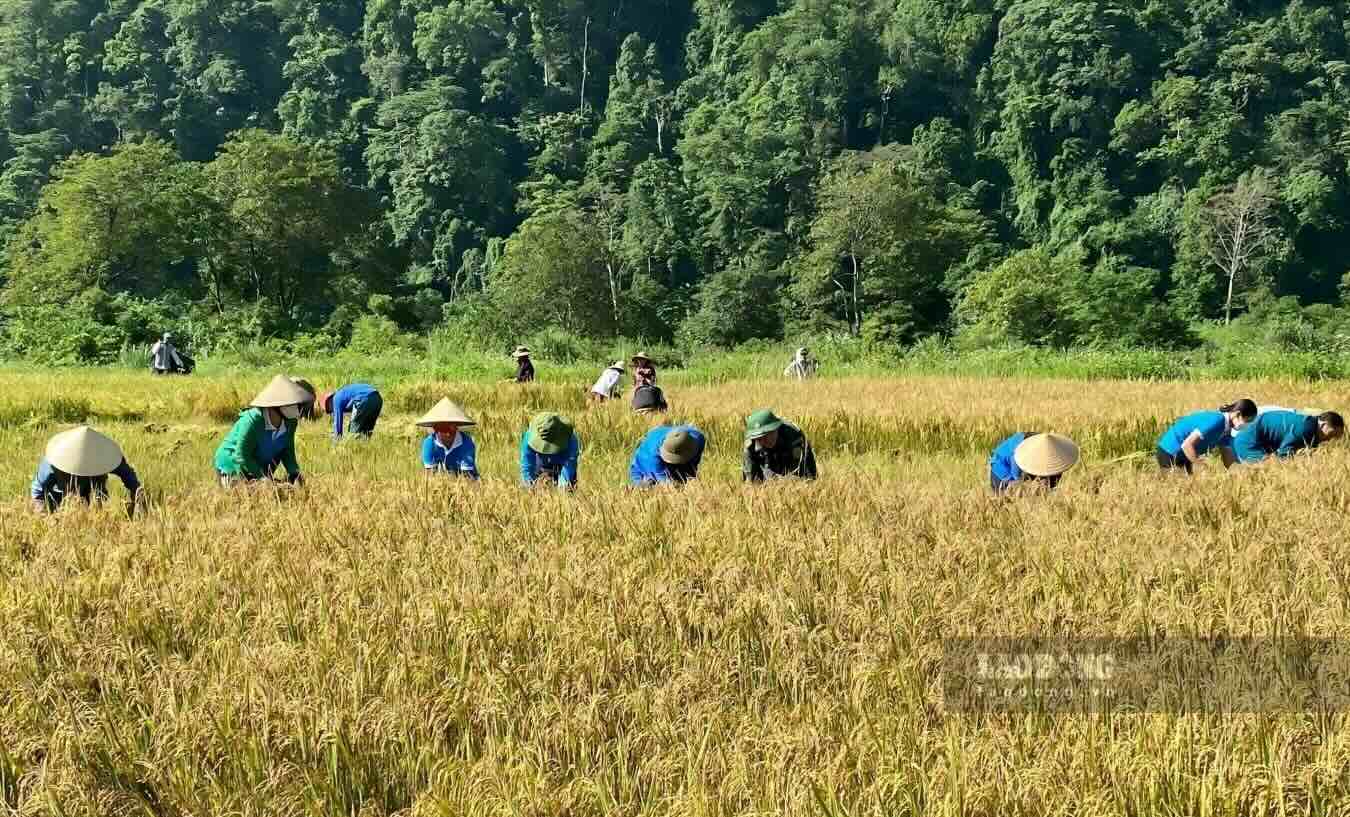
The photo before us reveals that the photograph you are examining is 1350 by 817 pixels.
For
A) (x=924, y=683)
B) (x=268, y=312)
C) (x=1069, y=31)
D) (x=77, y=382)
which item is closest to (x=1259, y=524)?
(x=924, y=683)

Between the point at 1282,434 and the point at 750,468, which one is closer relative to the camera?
the point at 750,468

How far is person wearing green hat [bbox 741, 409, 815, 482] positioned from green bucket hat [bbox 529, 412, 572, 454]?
1241mm

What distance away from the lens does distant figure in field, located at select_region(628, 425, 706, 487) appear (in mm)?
5996

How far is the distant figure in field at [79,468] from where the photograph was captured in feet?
17.4

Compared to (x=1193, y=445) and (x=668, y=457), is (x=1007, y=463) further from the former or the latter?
(x=668, y=457)

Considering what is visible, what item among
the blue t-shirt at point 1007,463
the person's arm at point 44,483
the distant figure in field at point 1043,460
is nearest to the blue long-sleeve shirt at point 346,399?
the person's arm at point 44,483

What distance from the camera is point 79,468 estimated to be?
5.29m

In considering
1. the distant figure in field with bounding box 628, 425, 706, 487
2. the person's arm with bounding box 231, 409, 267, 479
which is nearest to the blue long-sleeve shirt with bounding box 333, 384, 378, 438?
the person's arm with bounding box 231, 409, 267, 479

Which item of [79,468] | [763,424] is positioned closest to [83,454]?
[79,468]

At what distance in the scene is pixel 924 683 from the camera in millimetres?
2879

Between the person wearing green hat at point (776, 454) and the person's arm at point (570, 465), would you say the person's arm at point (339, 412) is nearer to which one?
the person's arm at point (570, 465)

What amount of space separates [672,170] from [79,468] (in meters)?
66.9

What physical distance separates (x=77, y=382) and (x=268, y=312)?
96.1ft

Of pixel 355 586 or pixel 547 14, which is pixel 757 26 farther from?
pixel 355 586
